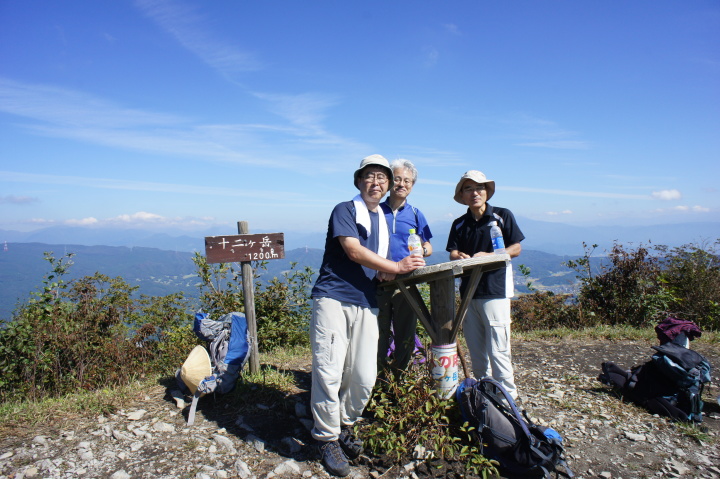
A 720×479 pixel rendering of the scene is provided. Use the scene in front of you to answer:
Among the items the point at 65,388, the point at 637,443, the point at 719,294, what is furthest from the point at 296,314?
the point at 719,294

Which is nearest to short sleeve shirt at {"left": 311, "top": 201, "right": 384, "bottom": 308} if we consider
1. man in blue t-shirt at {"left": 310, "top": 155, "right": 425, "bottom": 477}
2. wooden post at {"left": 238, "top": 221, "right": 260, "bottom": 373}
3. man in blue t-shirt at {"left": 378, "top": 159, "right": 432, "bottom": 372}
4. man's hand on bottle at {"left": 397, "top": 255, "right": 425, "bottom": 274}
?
man in blue t-shirt at {"left": 310, "top": 155, "right": 425, "bottom": 477}

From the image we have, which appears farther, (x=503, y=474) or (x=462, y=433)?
(x=462, y=433)

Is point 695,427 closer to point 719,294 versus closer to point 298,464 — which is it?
point 298,464

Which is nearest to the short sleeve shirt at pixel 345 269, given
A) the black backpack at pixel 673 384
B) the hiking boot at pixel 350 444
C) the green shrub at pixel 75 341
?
the hiking boot at pixel 350 444

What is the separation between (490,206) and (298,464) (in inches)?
112

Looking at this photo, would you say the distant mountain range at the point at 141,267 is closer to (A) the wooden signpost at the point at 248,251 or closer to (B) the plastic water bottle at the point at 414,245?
(A) the wooden signpost at the point at 248,251

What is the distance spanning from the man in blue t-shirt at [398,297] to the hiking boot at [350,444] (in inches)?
31.9

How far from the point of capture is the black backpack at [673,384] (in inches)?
158

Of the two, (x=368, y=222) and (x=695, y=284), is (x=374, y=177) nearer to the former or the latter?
(x=368, y=222)

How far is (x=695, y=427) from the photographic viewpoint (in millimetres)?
3859

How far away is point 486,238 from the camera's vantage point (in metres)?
4.04

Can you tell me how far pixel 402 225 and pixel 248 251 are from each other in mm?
1902

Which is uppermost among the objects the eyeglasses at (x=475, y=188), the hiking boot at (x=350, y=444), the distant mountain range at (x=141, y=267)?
the eyeglasses at (x=475, y=188)

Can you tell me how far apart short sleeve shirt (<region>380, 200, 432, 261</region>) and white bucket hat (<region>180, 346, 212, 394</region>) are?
2.19m
